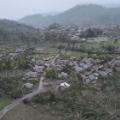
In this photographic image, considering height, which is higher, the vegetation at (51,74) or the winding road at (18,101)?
the vegetation at (51,74)

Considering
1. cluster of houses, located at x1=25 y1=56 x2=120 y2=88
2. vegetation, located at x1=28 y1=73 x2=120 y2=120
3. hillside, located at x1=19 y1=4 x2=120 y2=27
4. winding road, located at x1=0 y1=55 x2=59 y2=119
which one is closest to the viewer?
vegetation, located at x1=28 y1=73 x2=120 y2=120

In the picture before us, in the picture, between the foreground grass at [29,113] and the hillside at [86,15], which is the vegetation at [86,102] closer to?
the foreground grass at [29,113]

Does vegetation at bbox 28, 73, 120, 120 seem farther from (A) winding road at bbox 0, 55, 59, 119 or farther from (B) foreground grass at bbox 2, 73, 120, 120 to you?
(A) winding road at bbox 0, 55, 59, 119

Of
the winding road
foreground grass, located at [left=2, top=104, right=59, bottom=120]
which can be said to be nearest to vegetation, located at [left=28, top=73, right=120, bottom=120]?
foreground grass, located at [left=2, top=104, right=59, bottom=120]

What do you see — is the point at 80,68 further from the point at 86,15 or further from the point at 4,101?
the point at 86,15

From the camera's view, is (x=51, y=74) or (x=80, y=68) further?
(x=80, y=68)

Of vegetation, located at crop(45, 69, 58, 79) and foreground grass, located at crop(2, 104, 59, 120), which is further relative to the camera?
vegetation, located at crop(45, 69, 58, 79)

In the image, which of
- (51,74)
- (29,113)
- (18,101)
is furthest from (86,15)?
(29,113)

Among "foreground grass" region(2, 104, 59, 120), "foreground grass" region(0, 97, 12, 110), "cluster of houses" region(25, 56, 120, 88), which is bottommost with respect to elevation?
"foreground grass" region(2, 104, 59, 120)

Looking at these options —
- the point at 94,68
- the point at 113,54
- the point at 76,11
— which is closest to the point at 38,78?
the point at 94,68

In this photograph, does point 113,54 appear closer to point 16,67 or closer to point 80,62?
point 80,62

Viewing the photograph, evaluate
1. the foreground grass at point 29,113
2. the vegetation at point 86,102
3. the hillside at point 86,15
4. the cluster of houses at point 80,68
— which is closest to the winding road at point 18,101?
the foreground grass at point 29,113
